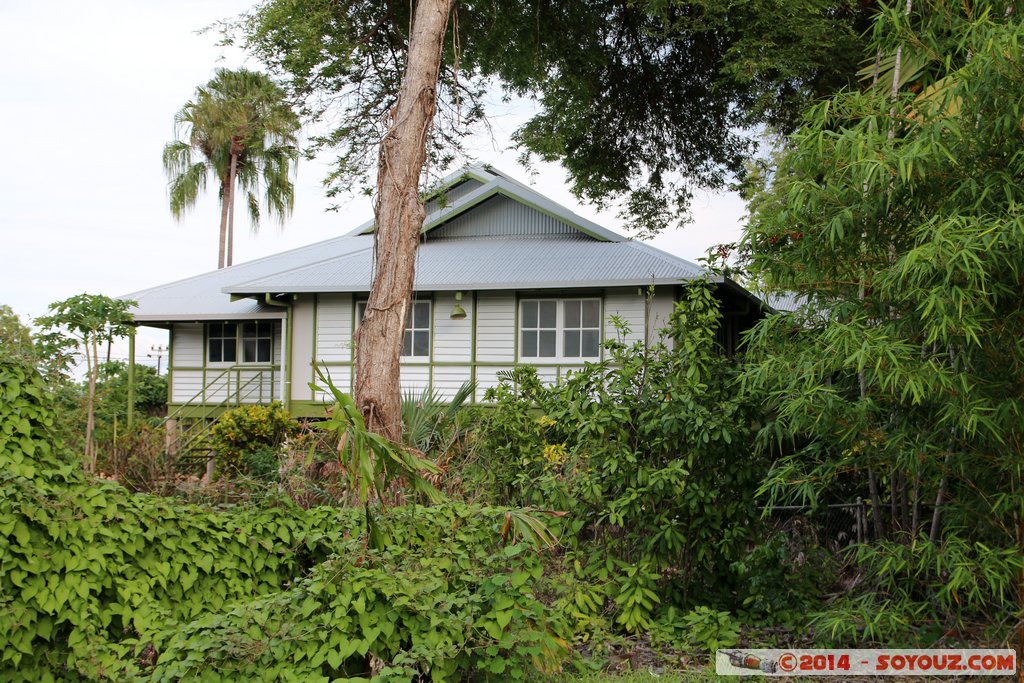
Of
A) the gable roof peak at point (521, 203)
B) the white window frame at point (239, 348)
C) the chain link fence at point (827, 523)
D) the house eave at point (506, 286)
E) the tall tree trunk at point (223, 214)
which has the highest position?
the tall tree trunk at point (223, 214)

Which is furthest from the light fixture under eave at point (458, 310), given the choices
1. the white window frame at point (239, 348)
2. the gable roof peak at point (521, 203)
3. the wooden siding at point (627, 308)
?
the white window frame at point (239, 348)

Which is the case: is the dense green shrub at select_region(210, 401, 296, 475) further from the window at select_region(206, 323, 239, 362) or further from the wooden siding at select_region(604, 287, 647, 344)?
the wooden siding at select_region(604, 287, 647, 344)

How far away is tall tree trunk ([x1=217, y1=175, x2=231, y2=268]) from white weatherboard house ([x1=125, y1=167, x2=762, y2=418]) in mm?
12360

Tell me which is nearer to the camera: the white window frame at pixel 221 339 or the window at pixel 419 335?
the window at pixel 419 335

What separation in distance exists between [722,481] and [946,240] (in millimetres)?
3199

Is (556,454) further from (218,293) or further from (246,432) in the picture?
(218,293)

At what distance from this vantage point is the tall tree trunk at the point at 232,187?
103ft

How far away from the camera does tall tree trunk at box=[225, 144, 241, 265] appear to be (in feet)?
103

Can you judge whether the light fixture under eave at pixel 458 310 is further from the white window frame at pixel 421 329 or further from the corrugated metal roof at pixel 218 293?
the corrugated metal roof at pixel 218 293

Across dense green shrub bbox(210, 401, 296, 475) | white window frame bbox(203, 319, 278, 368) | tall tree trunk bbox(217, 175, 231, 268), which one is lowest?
dense green shrub bbox(210, 401, 296, 475)

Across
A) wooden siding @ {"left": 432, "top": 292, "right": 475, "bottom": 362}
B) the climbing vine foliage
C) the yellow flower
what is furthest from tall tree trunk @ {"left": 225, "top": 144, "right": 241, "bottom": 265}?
the climbing vine foliage

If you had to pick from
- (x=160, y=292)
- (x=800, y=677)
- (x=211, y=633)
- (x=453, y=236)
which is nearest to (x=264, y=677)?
(x=211, y=633)

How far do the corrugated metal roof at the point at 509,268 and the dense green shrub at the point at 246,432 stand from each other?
275cm

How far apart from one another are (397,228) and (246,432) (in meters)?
7.65
